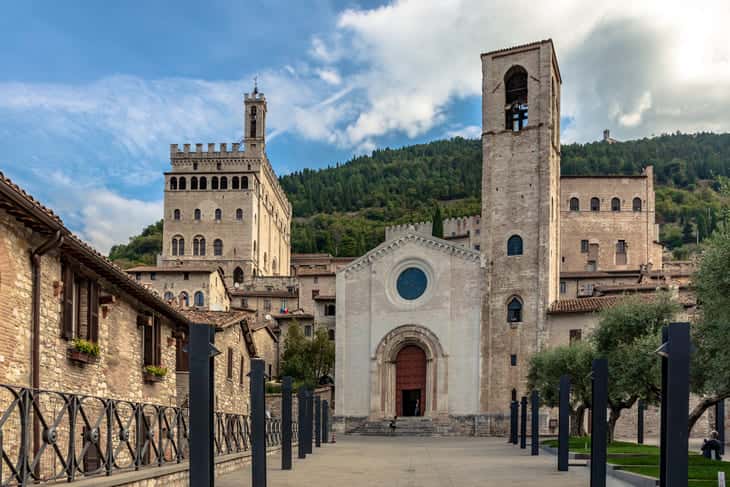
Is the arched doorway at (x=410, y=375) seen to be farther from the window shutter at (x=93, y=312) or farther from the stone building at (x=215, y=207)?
the stone building at (x=215, y=207)

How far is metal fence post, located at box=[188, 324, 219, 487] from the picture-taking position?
10898mm

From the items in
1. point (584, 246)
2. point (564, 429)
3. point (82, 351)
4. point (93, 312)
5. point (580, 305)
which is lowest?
point (564, 429)

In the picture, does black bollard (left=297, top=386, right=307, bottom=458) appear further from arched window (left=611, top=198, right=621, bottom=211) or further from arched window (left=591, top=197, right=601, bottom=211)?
arched window (left=611, top=198, right=621, bottom=211)

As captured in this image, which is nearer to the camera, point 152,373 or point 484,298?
point 152,373

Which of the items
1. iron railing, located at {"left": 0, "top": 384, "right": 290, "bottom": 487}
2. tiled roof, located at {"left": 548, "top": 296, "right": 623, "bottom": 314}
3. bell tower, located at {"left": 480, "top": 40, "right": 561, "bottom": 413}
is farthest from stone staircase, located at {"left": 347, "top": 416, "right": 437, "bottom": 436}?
iron railing, located at {"left": 0, "top": 384, "right": 290, "bottom": 487}

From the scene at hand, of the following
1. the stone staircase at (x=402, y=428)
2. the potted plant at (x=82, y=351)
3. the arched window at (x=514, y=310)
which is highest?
the potted plant at (x=82, y=351)

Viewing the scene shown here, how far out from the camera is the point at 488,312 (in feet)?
194

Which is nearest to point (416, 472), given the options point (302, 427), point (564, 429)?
point (564, 429)

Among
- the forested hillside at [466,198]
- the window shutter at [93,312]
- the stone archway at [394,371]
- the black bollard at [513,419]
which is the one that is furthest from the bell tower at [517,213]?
the forested hillside at [466,198]

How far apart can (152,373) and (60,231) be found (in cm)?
800

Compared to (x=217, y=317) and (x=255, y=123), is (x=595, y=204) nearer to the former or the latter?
(x=255, y=123)

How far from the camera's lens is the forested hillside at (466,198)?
15550 cm

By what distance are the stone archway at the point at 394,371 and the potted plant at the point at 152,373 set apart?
37057 mm

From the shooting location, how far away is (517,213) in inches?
2343
